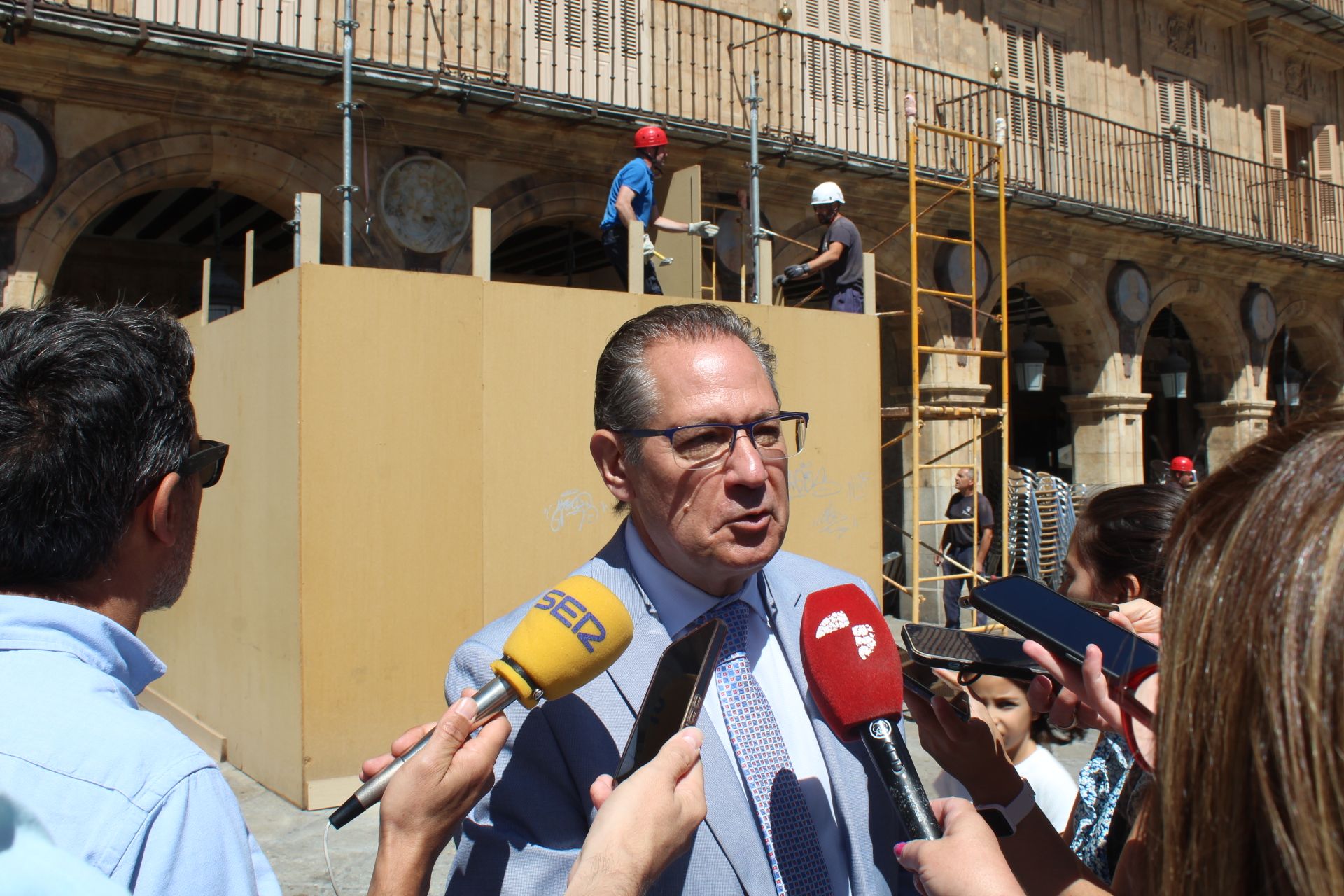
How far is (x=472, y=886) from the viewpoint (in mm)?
1586

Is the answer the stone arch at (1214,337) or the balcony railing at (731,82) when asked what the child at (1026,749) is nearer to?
the balcony railing at (731,82)

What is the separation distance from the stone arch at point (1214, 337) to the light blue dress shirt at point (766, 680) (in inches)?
626

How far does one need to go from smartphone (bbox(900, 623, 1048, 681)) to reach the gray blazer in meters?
0.28

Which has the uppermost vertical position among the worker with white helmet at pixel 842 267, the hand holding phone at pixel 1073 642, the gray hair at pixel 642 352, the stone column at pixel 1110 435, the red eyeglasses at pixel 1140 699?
the worker with white helmet at pixel 842 267

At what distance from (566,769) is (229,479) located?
4.97m

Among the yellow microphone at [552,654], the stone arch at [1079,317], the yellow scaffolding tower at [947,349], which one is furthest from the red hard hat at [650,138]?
the stone arch at [1079,317]

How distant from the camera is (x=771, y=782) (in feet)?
5.75

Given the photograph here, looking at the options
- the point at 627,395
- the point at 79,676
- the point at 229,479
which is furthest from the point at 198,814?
the point at 229,479

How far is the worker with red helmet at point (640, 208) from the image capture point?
7387 millimetres

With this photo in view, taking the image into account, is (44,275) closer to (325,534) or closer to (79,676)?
(325,534)

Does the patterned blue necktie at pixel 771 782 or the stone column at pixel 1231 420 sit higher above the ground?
the stone column at pixel 1231 420

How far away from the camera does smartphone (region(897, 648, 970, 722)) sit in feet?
5.83

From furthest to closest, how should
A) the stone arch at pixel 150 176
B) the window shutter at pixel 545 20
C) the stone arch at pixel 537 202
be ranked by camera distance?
1. the window shutter at pixel 545 20
2. the stone arch at pixel 537 202
3. the stone arch at pixel 150 176

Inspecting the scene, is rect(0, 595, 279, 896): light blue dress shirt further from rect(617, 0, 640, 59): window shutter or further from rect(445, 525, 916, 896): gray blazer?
rect(617, 0, 640, 59): window shutter
